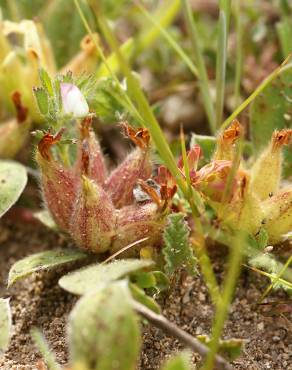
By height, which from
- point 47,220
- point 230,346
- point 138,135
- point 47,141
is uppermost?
point 47,141

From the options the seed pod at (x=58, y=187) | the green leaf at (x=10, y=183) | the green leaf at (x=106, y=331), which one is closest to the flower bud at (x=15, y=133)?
the green leaf at (x=10, y=183)

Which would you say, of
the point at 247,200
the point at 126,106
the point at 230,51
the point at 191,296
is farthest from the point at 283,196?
the point at 230,51

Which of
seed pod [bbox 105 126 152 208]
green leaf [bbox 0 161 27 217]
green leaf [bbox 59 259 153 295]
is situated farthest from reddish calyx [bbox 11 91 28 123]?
green leaf [bbox 59 259 153 295]

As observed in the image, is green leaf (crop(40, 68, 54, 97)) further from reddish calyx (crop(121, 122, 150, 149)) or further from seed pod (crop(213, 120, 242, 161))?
seed pod (crop(213, 120, 242, 161))

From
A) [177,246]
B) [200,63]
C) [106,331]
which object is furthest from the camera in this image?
[200,63]

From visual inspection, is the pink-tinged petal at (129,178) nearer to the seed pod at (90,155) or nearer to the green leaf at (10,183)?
the seed pod at (90,155)

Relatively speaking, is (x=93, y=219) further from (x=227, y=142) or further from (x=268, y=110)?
(x=268, y=110)

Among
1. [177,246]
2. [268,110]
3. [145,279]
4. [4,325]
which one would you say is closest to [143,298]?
[145,279]

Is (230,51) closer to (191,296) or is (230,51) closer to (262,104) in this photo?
(262,104)
